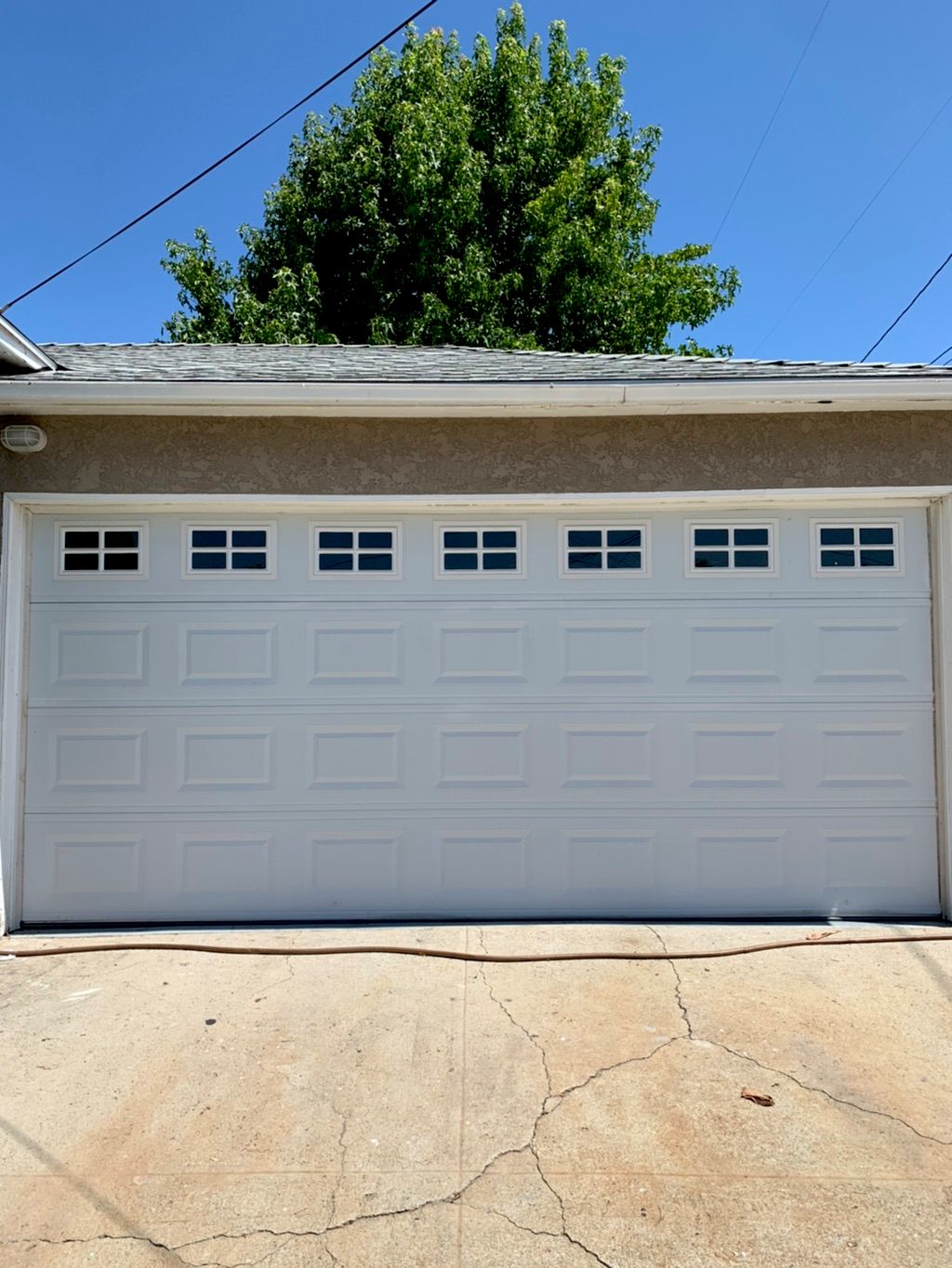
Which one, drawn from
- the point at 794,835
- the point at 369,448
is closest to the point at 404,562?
the point at 369,448

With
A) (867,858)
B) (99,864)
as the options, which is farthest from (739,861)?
(99,864)

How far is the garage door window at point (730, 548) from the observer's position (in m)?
4.86

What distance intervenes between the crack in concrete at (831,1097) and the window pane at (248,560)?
140 inches

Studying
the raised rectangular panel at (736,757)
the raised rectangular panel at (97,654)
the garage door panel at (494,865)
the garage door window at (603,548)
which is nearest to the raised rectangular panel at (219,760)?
the garage door panel at (494,865)

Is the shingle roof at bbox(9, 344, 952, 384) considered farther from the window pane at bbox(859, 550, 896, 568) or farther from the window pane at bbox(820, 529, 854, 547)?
the window pane at bbox(859, 550, 896, 568)

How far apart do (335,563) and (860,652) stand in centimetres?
339

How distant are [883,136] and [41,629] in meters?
11.4

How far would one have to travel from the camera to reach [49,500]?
466 centimetres

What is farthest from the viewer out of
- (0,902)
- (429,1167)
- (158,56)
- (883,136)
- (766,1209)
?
(883,136)

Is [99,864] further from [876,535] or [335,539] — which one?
[876,535]

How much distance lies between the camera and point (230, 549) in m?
4.82

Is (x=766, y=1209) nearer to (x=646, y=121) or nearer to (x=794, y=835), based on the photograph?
(x=794, y=835)

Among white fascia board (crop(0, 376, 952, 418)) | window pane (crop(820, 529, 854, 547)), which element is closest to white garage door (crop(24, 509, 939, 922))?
window pane (crop(820, 529, 854, 547))

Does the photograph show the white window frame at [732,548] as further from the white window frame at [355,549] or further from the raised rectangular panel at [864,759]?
the white window frame at [355,549]
